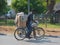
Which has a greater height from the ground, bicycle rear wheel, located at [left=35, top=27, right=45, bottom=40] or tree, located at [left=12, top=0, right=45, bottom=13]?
tree, located at [left=12, top=0, right=45, bottom=13]

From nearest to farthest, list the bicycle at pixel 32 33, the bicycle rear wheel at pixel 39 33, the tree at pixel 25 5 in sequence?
the bicycle at pixel 32 33
the bicycle rear wheel at pixel 39 33
the tree at pixel 25 5

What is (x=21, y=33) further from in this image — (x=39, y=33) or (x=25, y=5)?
(x=25, y=5)

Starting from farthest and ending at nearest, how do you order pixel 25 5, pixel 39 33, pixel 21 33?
pixel 25 5 < pixel 39 33 < pixel 21 33

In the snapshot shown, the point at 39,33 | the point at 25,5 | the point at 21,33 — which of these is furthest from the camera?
the point at 25,5

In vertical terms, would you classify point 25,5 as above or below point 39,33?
above

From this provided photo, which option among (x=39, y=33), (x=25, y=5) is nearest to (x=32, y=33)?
(x=39, y=33)

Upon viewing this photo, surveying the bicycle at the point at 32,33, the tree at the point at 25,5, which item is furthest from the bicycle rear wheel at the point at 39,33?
the tree at the point at 25,5

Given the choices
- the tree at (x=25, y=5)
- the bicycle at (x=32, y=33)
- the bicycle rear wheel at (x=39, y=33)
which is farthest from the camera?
the tree at (x=25, y=5)

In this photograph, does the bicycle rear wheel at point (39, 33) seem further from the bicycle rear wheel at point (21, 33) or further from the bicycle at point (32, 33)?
the bicycle rear wheel at point (21, 33)

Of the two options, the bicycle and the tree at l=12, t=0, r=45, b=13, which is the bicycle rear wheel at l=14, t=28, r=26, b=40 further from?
the tree at l=12, t=0, r=45, b=13

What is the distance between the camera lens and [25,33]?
16.3 meters

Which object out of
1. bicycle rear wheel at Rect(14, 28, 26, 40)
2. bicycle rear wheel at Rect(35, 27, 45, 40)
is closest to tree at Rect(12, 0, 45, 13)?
bicycle rear wheel at Rect(35, 27, 45, 40)

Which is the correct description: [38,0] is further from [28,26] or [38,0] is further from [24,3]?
[28,26]

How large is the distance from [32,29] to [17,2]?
32.4 metres
